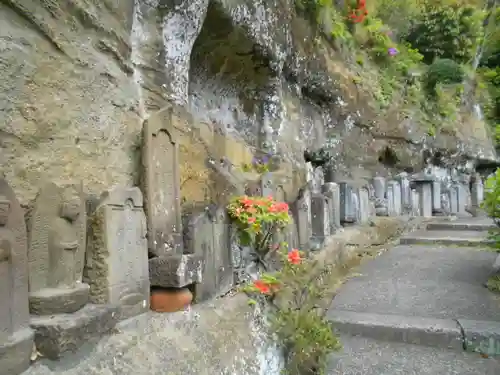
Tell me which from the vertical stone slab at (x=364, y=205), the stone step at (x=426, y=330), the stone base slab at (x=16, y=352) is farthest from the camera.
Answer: the vertical stone slab at (x=364, y=205)

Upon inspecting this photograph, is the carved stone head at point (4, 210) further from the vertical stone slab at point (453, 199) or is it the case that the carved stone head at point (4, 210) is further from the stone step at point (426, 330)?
the vertical stone slab at point (453, 199)

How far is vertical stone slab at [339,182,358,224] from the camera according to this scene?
748 centimetres

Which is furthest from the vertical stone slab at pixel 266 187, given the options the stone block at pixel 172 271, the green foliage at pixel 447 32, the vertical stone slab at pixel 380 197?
the green foliage at pixel 447 32

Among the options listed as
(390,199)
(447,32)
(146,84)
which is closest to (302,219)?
(146,84)

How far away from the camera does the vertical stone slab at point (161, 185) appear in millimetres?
2768

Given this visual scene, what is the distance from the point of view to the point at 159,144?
2.95 meters

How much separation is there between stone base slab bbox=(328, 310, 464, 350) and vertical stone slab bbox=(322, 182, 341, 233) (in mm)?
2932

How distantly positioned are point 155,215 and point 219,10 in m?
2.93

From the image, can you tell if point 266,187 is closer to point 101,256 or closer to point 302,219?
point 302,219

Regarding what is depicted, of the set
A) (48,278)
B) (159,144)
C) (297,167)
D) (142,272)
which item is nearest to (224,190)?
(159,144)

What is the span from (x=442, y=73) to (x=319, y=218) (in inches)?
438

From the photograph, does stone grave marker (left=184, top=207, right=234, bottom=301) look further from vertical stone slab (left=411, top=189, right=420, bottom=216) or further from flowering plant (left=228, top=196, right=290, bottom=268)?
vertical stone slab (left=411, top=189, right=420, bottom=216)

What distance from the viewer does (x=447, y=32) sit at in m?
14.9

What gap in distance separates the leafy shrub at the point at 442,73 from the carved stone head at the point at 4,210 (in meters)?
14.6
